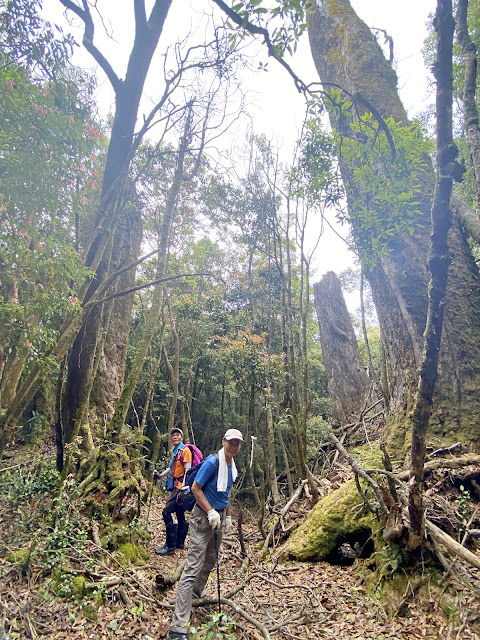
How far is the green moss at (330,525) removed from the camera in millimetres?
4227

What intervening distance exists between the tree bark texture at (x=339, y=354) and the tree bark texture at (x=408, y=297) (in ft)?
16.2

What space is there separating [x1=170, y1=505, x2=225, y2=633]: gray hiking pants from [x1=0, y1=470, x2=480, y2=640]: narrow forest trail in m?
0.17

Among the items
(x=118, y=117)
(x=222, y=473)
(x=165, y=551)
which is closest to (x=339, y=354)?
(x=165, y=551)

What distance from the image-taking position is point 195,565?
3215mm

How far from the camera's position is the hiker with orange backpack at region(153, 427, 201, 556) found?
5.12 metres

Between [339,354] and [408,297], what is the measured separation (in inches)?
255

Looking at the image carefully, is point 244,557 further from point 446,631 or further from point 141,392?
point 141,392

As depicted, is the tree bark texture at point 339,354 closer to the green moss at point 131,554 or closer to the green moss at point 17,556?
the green moss at point 131,554

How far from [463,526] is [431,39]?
30.6ft

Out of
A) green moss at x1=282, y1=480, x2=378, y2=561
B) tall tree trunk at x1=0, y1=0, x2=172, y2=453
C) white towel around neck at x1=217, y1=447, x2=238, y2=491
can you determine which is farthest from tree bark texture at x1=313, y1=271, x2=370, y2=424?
tall tree trunk at x1=0, y1=0, x2=172, y2=453

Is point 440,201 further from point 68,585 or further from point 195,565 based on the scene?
point 68,585

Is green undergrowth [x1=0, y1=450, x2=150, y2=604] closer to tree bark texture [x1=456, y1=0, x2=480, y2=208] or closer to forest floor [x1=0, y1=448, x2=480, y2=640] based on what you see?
forest floor [x1=0, y1=448, x2=480, y2=640]

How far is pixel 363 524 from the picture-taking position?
4.09 m

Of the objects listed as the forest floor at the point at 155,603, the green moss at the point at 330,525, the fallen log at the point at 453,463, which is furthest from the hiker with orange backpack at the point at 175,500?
the fallen log at the point at 453,463
